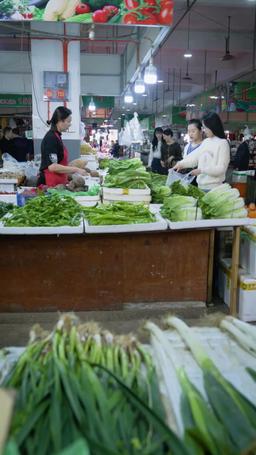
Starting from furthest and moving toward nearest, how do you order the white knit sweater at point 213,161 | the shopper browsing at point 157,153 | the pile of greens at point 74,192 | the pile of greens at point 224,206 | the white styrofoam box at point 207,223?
the shopper browsing at point 157,153, the white knit sweater at point 213,161, the pile of greens at point 74,192, the pile of greens at point 224,206, the white styrofoam box at point 207,223

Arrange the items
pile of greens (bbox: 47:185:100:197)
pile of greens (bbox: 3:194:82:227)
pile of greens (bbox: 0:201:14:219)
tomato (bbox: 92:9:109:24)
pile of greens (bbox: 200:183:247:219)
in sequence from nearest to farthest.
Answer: pile of greens (bbox: 3:194:82:227) < pile of greens (bbox: 200:183:247:219) < tomato (bbox: 92:9:109:24) < pile of greens (bbox: 0:201:14:219) < pile of greens (bbox: 47:185:100:197)

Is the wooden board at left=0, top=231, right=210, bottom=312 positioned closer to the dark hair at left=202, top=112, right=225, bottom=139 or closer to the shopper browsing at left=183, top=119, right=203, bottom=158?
the dark hair at left=202, top=112, right=225, bottom=139

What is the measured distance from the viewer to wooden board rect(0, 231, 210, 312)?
15.2ft

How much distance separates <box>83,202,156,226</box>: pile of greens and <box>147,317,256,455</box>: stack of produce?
8.06ft

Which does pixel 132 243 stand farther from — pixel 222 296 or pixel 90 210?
pixel 222 296

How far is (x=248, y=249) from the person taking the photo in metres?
4.77

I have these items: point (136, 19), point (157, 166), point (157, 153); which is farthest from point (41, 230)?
point (157, 153)

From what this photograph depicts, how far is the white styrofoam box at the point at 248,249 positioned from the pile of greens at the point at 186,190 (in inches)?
24.3

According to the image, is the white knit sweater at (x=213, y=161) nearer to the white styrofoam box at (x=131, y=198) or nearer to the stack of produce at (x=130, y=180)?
the stack of produce at (x=130, y=180)

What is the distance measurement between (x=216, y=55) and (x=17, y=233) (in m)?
17.9

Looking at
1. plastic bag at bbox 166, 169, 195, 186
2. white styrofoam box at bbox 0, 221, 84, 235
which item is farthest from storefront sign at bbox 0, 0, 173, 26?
white styrofoam box at bbox 0, 221, 84, 235

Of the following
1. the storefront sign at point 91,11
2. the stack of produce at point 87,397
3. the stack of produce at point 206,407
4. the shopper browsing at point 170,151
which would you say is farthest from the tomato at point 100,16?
the shopper browsing at point 170,151

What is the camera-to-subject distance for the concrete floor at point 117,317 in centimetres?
439

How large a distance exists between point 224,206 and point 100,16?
2.40m
